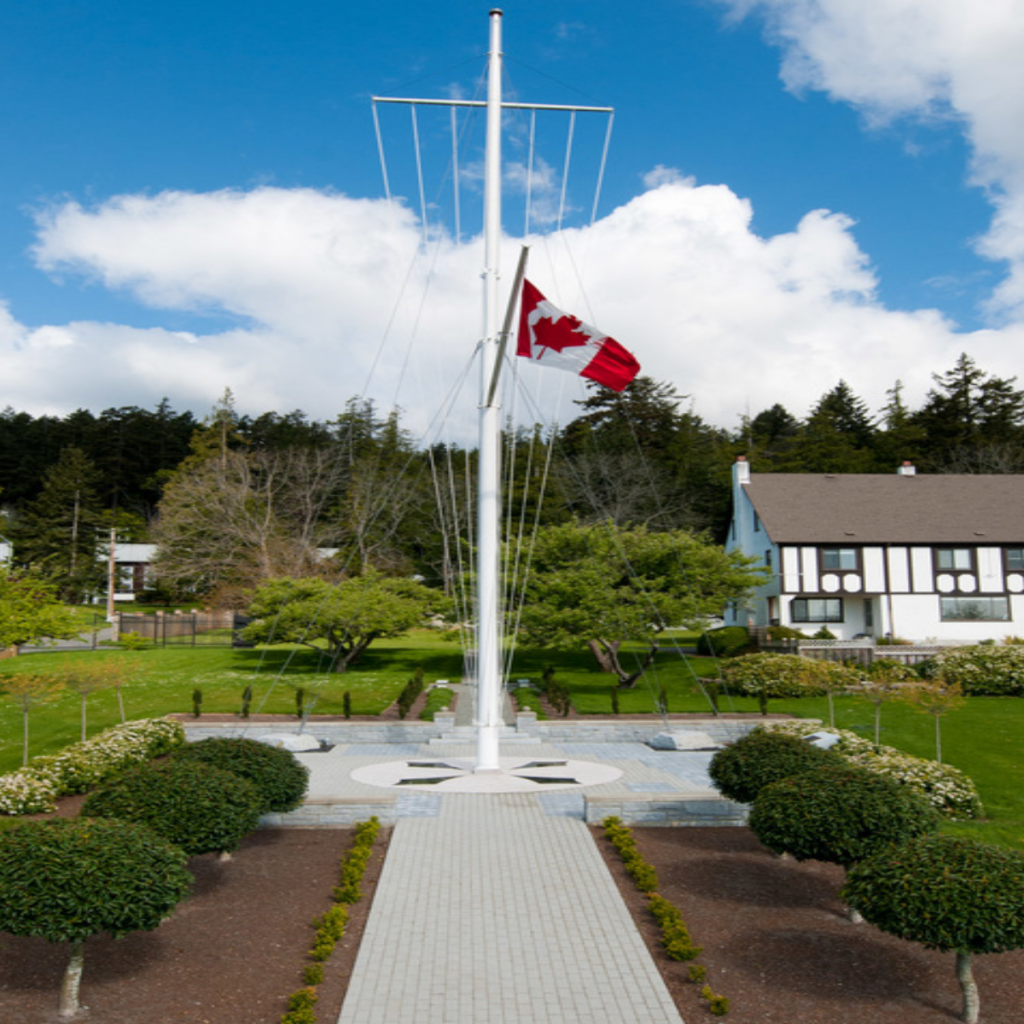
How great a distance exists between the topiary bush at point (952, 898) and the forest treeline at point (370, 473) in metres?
40.1

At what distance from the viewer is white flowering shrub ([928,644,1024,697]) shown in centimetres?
3062

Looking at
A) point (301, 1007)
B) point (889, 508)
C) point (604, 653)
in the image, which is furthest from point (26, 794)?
point (889, 508)

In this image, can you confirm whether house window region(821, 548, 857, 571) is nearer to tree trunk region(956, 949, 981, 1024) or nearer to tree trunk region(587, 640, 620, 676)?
tree trunk region(587, 640, 620, 676)

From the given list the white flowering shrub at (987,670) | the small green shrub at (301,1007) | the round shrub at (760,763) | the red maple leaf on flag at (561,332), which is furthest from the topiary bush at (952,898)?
the white flowering shrub at (987,670)

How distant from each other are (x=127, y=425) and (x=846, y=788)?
91060 millimetres

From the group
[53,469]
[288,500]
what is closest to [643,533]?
[288,500]

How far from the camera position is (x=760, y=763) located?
1227 cm

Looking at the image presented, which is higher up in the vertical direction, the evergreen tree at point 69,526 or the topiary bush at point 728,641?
the evergreen tree at point 69,526

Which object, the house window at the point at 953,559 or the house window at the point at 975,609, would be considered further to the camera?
the house window at the point at 953,559

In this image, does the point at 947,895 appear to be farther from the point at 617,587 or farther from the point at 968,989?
the point at 617,587

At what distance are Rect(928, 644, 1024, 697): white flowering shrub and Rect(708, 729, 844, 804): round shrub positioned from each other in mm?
20446

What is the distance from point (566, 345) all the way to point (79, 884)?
355 inches

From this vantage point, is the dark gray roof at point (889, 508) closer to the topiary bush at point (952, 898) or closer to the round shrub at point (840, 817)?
the round shrub at point (840, 817)

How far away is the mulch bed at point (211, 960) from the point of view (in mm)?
7785
